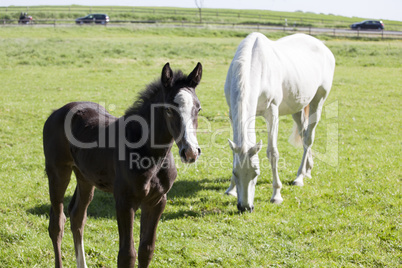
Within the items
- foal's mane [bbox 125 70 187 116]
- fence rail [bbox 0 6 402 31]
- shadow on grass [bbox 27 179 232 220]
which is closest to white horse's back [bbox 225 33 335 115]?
shadow on grass [bbox 27 179 232 220]

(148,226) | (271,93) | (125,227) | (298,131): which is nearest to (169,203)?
(271,93)

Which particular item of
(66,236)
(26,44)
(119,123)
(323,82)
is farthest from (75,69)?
(119,123)

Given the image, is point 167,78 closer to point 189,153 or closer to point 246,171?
point 189,153

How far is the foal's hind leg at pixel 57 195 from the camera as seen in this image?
390cm

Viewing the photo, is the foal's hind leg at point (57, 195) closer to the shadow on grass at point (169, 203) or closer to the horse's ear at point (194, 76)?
the shadow on grass at point (169, 203)

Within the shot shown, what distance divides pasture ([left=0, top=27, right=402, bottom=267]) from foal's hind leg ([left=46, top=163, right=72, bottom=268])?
444mm

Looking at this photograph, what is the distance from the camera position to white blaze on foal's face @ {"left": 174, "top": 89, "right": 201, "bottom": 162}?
2984mm

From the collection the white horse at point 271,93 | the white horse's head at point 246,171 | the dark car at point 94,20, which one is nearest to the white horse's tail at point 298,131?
the white horse at point 271,93

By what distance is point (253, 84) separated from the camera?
5.84m

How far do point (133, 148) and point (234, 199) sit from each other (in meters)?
3.39

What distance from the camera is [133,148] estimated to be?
333 cm

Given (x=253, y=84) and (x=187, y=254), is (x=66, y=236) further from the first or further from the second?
(x=253, y=84)

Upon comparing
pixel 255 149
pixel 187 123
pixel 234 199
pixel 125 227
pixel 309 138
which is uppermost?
pixel 187 123

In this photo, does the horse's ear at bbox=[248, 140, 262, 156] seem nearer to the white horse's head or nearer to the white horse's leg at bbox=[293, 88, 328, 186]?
the white horse's head
